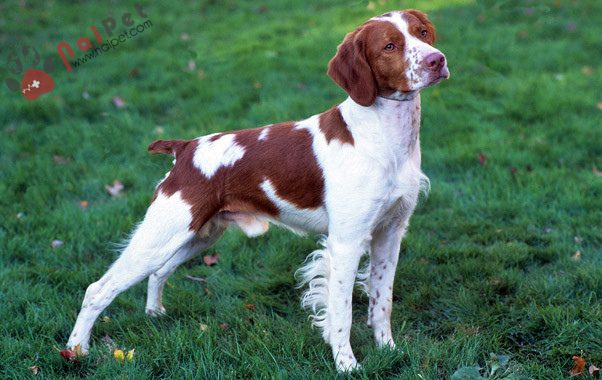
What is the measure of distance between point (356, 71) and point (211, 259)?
1.84 meters

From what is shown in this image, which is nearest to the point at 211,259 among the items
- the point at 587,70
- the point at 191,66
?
the point at 191,66

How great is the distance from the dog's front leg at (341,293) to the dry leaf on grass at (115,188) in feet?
8.22

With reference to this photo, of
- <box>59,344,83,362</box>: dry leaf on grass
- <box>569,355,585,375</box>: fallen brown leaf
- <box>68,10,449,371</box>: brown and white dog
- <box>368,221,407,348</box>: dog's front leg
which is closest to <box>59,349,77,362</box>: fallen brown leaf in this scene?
<box>59,344,83,362</box>: dry leaf on grass

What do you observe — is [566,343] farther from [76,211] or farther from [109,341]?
[76,211]

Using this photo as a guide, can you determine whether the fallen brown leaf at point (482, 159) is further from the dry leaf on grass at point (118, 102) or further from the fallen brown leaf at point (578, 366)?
the dry leaf on grass at point (118, 102)

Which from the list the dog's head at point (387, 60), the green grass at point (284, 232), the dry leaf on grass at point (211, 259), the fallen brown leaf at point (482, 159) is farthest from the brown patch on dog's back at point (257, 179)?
the fallen brown leaf at point (482, 159)

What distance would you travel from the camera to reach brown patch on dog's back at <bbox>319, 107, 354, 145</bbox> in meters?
3.14

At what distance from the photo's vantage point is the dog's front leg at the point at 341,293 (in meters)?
3.18

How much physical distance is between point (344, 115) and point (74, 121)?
404 centimetres

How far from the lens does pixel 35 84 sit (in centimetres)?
726

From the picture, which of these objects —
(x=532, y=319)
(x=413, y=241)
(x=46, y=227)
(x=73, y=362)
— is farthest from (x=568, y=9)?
(x=73, y=362)

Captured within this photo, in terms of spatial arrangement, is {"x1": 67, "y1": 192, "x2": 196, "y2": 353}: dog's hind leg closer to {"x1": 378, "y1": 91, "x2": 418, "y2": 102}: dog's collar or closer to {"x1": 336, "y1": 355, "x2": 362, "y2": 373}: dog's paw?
{"x1": 336, "y1": 355, "x2": 362, "y2": 373}: dog's paw

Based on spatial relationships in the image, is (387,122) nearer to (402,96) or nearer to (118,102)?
(402,96)

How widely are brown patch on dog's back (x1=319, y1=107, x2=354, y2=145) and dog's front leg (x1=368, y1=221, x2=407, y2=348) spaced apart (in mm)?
557
